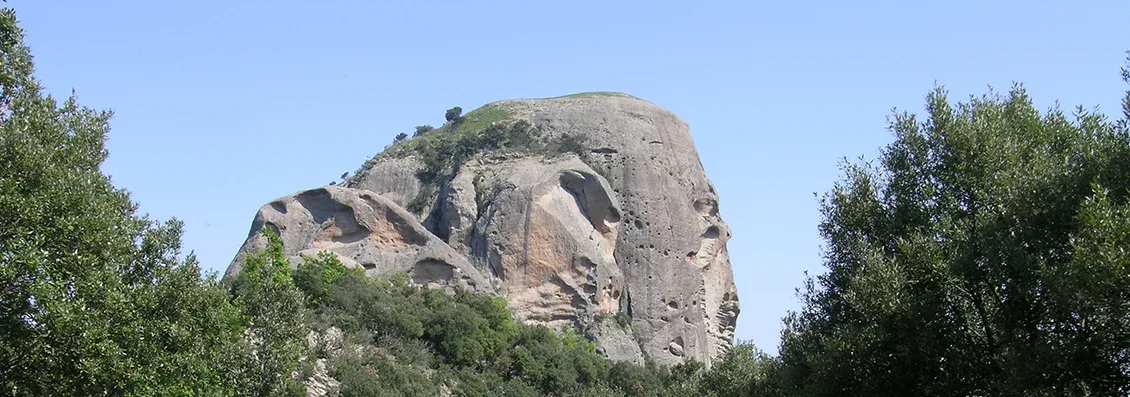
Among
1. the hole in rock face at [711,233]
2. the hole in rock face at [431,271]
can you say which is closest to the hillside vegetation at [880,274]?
the hole in rock face at [431,271]

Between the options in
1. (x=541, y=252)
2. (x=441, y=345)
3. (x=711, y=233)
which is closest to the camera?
(x=441, y=345)

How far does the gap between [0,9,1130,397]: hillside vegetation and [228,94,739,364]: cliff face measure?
1479 inches

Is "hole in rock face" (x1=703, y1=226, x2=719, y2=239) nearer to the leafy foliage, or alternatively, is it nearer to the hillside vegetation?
the hillside vegetation

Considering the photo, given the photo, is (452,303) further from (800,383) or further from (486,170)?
(800,383)

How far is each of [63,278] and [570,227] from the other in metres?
48.8

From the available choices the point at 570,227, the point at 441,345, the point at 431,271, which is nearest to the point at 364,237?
the point at 431,271

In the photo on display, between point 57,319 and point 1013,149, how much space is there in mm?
14661

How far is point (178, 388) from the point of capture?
74.7 feet

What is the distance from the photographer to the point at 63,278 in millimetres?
19328

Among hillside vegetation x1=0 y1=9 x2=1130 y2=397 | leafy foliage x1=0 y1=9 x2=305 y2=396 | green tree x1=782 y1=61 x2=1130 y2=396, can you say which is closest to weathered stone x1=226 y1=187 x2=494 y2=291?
hillside vegetation x1=0 y1=9 x2=1130 y2=397

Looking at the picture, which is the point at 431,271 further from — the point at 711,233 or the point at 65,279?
the point at 65,279

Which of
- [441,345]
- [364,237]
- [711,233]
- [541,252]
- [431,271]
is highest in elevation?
[711,233]

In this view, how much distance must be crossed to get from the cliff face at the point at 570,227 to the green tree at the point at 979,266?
4157 centimetres

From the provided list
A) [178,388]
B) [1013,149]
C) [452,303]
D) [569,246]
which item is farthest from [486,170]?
[1013,149]
